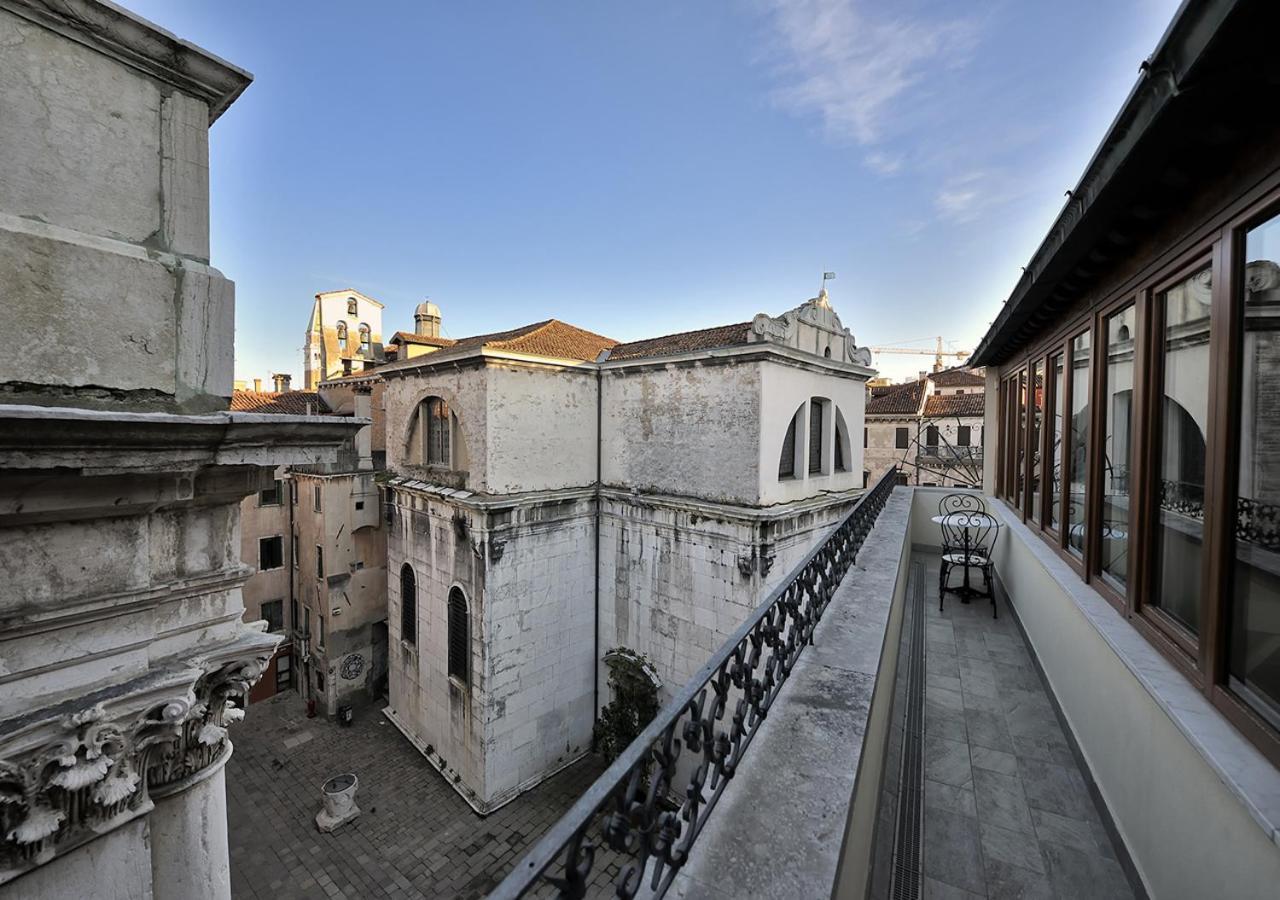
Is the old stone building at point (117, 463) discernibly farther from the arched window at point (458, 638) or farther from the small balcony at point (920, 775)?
the arched window at point (458, 638)

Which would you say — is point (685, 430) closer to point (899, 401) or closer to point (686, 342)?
point (686, 342)

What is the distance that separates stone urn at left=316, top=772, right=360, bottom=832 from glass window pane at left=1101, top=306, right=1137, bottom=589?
45.7 ft

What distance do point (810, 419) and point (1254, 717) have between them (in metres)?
10.3

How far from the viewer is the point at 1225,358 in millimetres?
2389

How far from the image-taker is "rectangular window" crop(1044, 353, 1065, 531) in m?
5.63

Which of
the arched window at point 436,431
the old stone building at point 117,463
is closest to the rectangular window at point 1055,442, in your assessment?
the old stone building at point 117,463

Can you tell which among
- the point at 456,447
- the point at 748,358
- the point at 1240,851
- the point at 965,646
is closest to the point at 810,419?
the point at 748,358

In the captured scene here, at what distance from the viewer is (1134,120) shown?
7.71ft

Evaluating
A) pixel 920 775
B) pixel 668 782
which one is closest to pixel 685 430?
A: pixel 920 775

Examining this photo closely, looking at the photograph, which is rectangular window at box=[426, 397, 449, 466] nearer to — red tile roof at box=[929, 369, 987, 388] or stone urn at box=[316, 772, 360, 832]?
stone urn at box=[316, 772, 360, 832]

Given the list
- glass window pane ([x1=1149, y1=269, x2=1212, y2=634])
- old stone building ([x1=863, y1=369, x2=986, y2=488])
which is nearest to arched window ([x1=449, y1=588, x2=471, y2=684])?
glass window pane ([x1=1149, y1=269, x2=1212, y2=634])

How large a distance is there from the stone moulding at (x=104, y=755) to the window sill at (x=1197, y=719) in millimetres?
4444

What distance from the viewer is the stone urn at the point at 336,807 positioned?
11281mm

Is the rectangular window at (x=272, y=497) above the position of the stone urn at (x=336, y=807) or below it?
above
